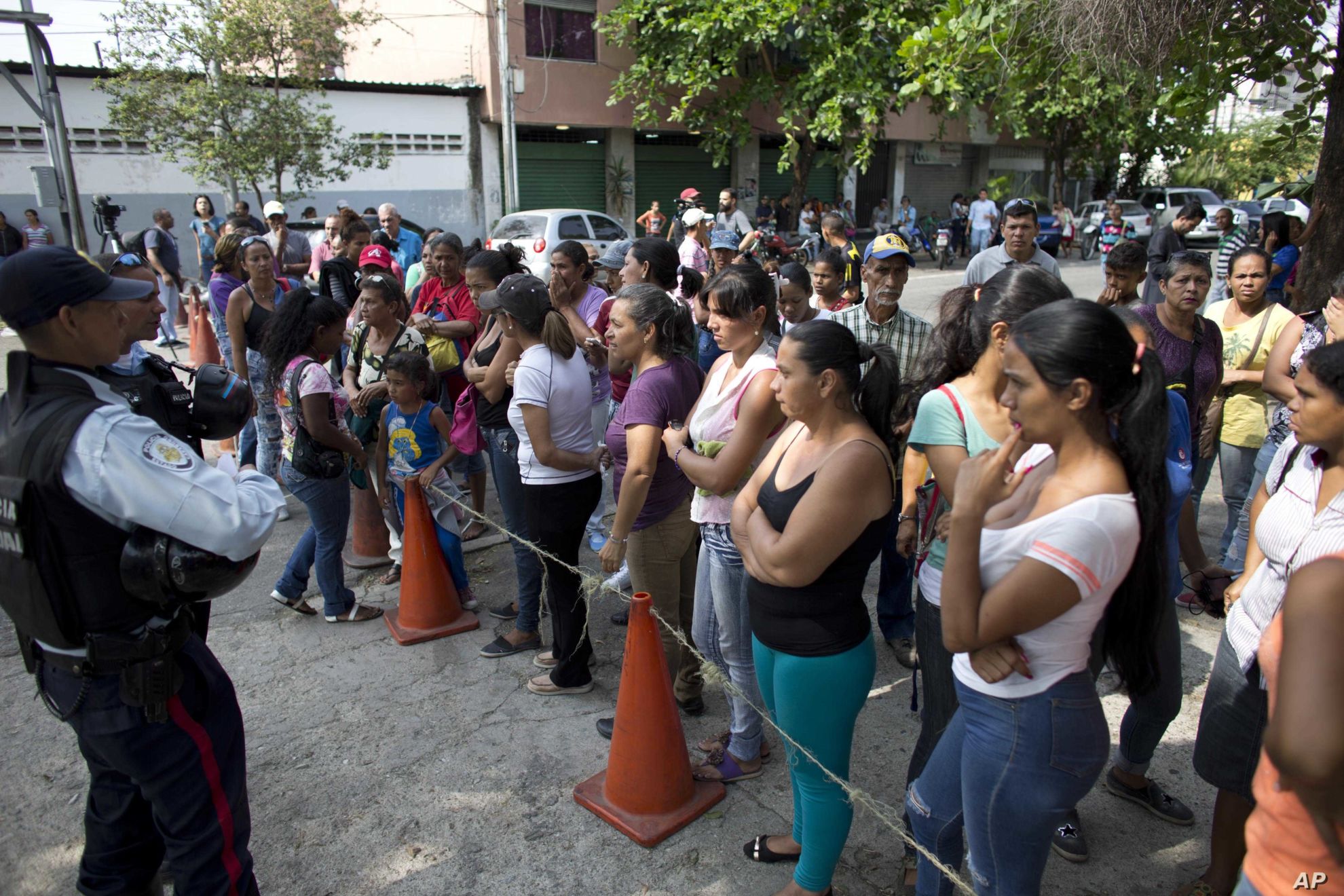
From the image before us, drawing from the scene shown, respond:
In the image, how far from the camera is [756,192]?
2536 centimetres

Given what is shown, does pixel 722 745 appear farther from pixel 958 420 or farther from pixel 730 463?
pixel 958 420

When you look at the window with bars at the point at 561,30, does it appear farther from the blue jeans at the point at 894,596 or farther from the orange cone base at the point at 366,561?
the blue jeans at the point at 894,596

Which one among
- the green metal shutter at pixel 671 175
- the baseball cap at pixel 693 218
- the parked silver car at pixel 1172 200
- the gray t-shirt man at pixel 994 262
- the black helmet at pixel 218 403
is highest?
the green metal shutter at pixel 671 175

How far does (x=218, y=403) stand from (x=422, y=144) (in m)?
19.5

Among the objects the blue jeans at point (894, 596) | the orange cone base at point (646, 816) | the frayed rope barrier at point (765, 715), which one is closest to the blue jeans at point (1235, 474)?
the blue jeans at point (894, 596)

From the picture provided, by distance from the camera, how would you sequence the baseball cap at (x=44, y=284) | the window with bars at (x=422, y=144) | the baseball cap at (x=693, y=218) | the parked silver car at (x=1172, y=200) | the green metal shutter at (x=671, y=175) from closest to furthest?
the baseball cap at (x=44, y=284)
the baseball cap at (x=693, y=218)
the window with bars at (x=422, y=144)
the green metal shutter at (x=671, y=175)
the parked silver car at (x=1172, y=200)

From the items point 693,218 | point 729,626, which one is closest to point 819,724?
point 729,626

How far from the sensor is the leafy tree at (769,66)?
58.0 feet

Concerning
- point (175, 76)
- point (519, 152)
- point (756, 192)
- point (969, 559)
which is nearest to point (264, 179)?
point (175, 76)

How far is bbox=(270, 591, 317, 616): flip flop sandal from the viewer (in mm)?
4621

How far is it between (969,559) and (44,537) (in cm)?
212

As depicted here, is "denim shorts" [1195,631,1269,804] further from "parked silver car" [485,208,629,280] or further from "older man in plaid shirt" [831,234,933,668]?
"parked silver car" [485,208,629,280]

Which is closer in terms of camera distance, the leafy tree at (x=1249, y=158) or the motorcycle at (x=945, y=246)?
the leafy tree at (x=1249, y=158)

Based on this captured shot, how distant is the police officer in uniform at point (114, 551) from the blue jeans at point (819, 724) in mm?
1454
